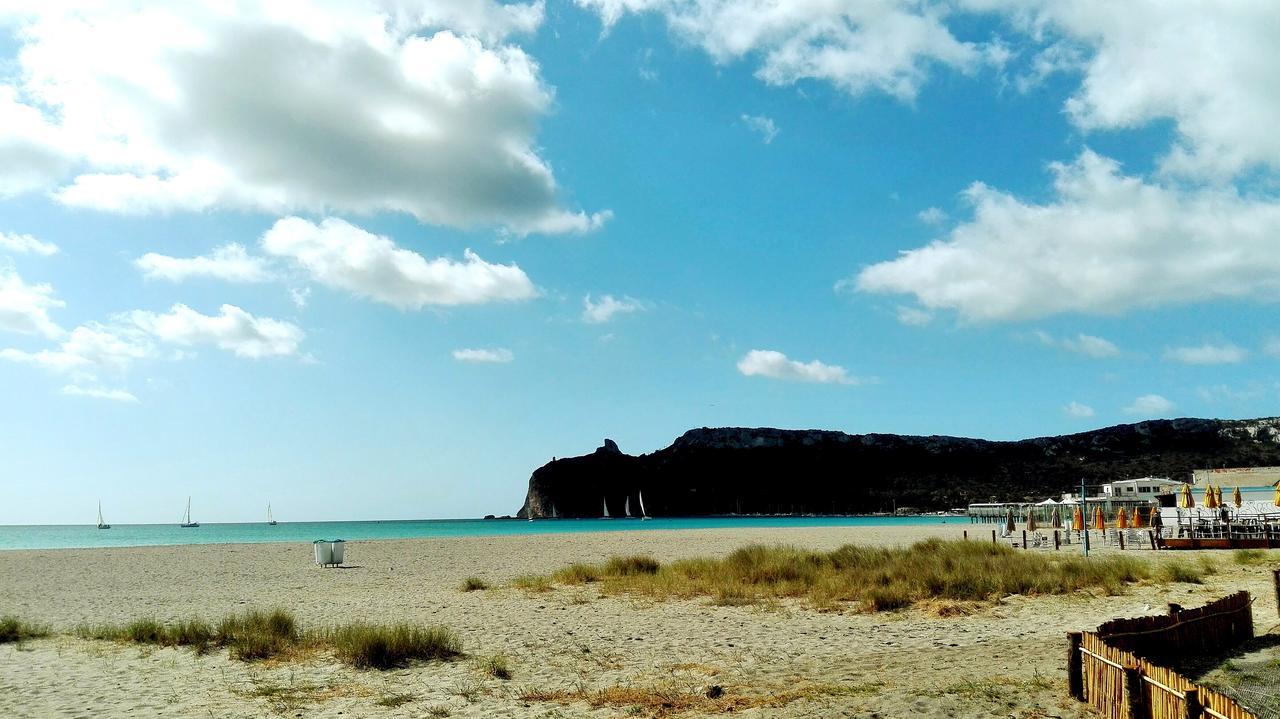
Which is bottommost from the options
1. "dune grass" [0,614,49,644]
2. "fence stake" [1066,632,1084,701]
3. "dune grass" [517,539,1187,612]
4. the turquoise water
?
the turquoise water

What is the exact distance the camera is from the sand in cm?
750

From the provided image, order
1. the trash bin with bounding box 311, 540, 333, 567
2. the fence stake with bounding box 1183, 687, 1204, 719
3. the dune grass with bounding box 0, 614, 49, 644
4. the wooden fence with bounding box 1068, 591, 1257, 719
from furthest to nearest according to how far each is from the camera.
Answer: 1. the trash bin with bounding box 311, 540, 333, 567
2. the dune grass with bounding box 0, 614, 49, 644
3. the wooden fence with bounding box 1068, 591, 1257, 719
4. the fence stake with bounding box 1183, 687, 1204, 719

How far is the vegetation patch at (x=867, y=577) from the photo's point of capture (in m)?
14.4

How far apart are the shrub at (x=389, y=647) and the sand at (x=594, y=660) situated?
260mm

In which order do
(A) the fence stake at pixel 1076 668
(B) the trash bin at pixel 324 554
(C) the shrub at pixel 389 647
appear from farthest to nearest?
(B) the trash bin at pixel 324 554
(C) the shrub at pixel 389 647
(A) the fence stake at pixel 1076 668

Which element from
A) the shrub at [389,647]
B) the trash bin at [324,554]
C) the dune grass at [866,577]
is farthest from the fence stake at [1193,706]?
the trash bin at [324,554]

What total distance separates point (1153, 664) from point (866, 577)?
350 inches

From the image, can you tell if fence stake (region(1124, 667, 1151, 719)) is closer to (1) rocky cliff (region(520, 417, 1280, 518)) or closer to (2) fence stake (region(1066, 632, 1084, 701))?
(2) fence stake (region(1066, 632, 1084, 701))

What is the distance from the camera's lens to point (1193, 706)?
5.07 m

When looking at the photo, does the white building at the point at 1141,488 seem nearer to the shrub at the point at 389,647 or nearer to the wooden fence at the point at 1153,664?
the wooden fence at the point at 1153,664

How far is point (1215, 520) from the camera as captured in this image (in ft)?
93.8

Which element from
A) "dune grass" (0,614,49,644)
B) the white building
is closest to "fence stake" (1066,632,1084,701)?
"dune grass" (0,614,49,644)

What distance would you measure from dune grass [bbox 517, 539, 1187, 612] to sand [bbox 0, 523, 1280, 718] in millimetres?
748

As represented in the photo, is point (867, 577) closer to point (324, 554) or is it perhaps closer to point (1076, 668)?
point (1076, 668)
